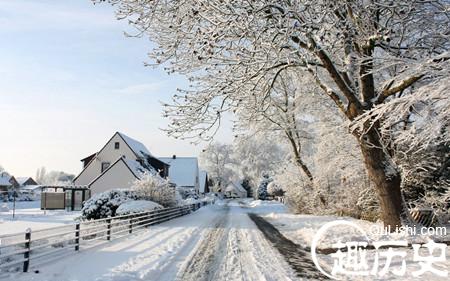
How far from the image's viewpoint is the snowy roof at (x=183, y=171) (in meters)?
72.6

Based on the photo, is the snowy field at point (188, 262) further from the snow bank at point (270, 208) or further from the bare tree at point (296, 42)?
the snow bank at point (270, 208)

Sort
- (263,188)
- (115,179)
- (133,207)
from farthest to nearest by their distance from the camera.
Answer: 1. (263,188)
2. (115,179)
3. (133,207)

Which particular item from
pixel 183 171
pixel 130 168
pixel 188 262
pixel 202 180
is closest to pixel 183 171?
pixel 183 171

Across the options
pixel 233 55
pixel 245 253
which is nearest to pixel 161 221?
pixel 245 253

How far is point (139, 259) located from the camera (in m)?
11.2

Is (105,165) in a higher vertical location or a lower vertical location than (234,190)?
higher

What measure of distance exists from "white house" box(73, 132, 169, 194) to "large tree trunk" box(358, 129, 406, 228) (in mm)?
31223

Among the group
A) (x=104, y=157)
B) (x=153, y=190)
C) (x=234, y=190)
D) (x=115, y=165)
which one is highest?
(x=104, y=157)

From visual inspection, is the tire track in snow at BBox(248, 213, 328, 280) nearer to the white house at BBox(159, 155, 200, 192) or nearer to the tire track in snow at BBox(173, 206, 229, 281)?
the tire track in snow at BBox(173, 206, 229, 281)

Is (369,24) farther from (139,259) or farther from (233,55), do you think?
(139,259)

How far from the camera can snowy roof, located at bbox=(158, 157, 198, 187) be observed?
7256 cm

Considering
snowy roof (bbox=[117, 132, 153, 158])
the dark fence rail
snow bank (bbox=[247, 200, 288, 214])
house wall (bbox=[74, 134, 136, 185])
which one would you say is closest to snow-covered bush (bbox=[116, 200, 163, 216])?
the dark fence rail

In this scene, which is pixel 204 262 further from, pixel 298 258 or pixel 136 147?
pixel 136 147

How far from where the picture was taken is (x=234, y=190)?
115 metres
